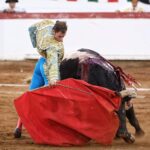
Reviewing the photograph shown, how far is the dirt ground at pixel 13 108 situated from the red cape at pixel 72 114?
13cm

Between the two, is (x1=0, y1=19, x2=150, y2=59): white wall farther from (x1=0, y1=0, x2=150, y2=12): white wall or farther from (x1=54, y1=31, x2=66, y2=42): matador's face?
(x1=54, y1=31, x2=66, y2=42): matador's face

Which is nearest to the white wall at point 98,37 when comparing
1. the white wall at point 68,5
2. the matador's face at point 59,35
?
the white wall at point 68,5

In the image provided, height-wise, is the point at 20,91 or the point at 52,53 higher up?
the point at 52,53

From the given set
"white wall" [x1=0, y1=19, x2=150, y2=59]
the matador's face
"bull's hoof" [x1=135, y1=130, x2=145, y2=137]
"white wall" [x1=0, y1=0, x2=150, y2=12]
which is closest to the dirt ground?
"bull's hoof" [x1=135, y1=130, x2=145, y2=137]

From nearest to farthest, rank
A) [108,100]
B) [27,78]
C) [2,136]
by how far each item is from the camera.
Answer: [108,100] < [2,136] < [27,78]

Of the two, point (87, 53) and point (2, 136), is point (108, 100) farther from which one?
point (2, 136)

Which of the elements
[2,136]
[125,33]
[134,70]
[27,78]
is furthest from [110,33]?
[2,136]

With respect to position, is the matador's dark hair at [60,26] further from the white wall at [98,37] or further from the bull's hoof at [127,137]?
the white wall at [98,37]

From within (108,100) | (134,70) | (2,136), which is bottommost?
(134,70)

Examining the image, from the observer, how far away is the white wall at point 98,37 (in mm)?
17391

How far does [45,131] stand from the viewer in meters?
8.45

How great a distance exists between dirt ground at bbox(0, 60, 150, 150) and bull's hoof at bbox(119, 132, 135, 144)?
53 mm

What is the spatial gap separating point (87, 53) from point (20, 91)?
4789 mm

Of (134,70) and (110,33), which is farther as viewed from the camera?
(110,33)
